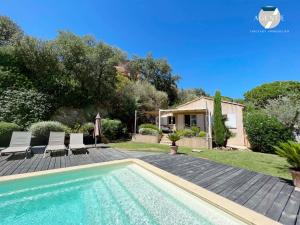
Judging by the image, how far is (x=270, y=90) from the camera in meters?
31.8

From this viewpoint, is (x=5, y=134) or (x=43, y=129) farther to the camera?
(x=43, y=129)

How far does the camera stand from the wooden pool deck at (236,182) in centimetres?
382

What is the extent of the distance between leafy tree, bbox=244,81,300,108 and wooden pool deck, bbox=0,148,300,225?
28.8m

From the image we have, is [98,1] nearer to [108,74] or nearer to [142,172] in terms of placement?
[108,74]

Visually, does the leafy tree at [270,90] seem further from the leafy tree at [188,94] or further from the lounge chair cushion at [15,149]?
the lounge chair cushion at [15,149]

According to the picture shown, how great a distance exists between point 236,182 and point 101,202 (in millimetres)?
4449

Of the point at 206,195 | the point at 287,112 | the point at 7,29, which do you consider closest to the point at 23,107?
the point at 7,29

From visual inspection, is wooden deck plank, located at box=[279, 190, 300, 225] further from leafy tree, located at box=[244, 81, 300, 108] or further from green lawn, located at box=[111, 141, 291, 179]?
leafy tree, located at box=[244, 81, 300, 108]

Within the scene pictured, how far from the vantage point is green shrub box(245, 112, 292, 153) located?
12312 millimetres

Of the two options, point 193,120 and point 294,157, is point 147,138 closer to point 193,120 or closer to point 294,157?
point 193,120

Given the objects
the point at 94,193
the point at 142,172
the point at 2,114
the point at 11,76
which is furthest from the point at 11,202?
the point at 11,76

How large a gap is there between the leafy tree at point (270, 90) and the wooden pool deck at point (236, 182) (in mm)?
28816

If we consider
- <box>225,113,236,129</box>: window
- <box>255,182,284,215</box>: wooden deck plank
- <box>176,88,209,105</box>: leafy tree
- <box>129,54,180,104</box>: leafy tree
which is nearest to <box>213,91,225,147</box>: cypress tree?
<box>225,113,236,129</box>: window

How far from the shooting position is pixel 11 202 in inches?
188
